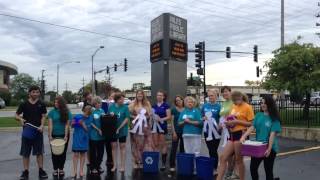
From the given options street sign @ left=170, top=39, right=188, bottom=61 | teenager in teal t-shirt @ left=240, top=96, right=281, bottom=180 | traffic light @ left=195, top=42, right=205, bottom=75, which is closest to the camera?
teenager in teal t-shirt @ left=240, top=96, right=281, bottom=180

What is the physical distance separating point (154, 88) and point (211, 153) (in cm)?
1027

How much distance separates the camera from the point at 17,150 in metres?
14.9

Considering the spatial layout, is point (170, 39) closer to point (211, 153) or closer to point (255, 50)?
point (211, 153)

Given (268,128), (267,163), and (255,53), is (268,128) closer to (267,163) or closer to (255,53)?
(267,163)

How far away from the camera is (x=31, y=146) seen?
32.9 ft

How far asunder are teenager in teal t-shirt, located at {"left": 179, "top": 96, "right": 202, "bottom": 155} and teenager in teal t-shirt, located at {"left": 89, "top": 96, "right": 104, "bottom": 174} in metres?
1.74

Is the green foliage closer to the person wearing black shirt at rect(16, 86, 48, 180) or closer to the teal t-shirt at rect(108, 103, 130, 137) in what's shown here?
the teal t-shirt at rect(108, 103, 130, 137)

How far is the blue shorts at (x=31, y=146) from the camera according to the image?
9.85 meters

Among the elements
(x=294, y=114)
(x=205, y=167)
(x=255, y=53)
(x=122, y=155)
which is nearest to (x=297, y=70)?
(x=294, y=114)

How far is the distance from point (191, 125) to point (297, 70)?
520 inches

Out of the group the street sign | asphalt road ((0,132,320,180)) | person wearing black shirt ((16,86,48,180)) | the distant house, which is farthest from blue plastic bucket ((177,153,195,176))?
the distant house

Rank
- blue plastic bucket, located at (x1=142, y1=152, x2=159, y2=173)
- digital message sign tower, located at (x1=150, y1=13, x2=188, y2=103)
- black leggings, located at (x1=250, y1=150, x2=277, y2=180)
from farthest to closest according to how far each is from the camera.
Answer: digital message sign tower, located at (x1=150, y1=13, x2=188, y2=103)
blue plastic bucket, located at (x1=142, y1=152, x2=159, y2=173)
black leggings, located at (x1=250, y1=150, x2=277, y2=180)

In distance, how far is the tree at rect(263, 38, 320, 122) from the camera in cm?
2134

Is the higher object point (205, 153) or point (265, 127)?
point (265, 127)
